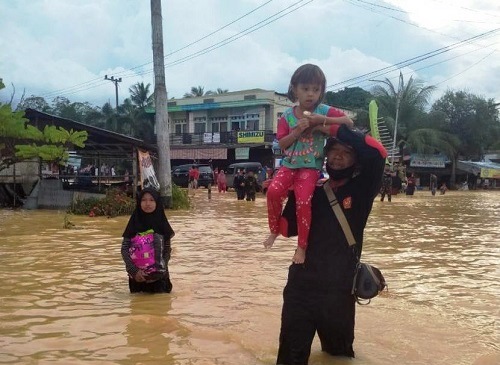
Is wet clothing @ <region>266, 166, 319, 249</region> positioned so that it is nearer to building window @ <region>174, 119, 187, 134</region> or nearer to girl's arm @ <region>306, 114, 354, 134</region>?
girl's arm @ <region>306, 114, 354, 134</region>

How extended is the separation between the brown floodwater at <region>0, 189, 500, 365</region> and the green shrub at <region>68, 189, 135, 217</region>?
4.97 meters

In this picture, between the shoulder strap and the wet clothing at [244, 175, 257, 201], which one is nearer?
the shoulder strap

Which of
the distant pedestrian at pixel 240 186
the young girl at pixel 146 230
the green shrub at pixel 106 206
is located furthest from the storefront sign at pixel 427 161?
the young girl at pixel 146 230

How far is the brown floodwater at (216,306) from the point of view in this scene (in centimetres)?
436

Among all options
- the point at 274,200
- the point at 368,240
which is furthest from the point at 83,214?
the point at 274,200

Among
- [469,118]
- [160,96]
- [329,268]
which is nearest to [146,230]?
[329,268]

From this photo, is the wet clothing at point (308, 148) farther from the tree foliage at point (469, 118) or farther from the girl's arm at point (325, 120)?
the tree foliage at point (469, 118)

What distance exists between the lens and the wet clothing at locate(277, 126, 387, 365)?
338 centimetres

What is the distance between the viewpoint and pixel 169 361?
4.17 m

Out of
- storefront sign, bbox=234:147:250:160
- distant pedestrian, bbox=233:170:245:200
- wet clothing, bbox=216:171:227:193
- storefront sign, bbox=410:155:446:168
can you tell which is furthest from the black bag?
storefront sign, bbox=410:155:446:168

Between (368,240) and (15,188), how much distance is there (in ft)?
45.7

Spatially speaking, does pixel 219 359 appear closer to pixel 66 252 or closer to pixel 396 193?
pixel 66 252

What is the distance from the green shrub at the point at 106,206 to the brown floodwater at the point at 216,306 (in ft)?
16.3

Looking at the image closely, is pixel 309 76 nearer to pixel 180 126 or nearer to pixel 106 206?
pixel 106 206
